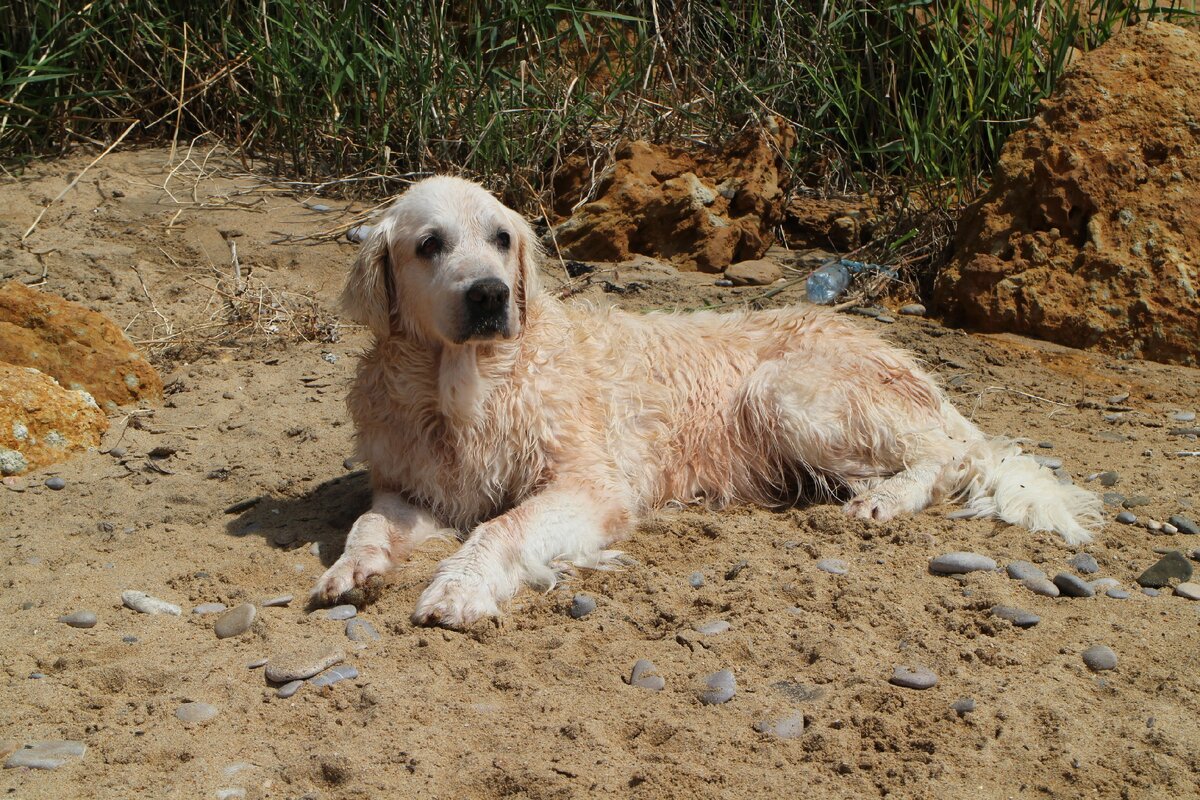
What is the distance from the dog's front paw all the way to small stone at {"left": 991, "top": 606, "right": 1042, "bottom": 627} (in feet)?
5.33

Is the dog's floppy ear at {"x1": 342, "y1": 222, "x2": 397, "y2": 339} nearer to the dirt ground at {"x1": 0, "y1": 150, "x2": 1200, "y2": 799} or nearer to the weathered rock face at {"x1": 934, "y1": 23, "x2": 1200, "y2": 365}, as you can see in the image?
the dirt ground at {"x1": 0, "y1": 150, "x2": 1200, "y2": 799}

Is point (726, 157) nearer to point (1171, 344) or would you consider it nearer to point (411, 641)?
point (1171, 344)

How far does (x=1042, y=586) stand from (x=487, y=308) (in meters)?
2.16

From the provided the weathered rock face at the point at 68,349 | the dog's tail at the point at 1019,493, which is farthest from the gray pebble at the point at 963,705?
the weathered rock face at the point at 68,349

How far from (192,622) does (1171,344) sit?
17.7 feet

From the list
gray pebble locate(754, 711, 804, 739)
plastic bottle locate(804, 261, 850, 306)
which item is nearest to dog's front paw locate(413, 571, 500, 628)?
gray pebble locate(754, 711, 804, 739)

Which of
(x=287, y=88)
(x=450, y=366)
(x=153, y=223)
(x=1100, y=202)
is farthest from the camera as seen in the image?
(x=287, y=88)

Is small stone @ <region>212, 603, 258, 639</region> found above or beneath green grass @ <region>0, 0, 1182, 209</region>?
beneath

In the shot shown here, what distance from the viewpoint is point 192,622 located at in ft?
12.4

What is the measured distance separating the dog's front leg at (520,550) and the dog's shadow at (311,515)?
67 cm

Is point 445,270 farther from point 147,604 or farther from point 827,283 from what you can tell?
point 827,283

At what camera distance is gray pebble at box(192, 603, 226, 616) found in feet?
12.6

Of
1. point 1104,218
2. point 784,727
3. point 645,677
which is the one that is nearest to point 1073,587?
point 784,727

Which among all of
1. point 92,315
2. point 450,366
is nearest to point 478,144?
point 92,315
